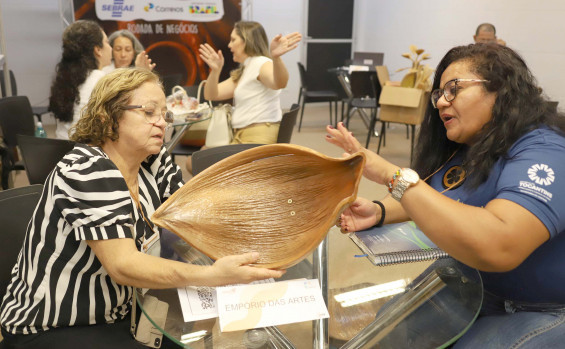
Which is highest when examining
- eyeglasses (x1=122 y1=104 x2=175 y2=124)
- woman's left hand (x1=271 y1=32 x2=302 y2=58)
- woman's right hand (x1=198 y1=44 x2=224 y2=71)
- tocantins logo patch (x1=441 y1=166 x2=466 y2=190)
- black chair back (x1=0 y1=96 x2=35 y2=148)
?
woman's left hand (x1=271 y1=32 x2=302 y2=58)

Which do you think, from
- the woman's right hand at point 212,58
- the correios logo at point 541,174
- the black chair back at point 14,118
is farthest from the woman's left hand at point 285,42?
the correios logo at point 541,174

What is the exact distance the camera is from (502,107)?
4.59 ft

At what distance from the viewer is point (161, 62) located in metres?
7.45

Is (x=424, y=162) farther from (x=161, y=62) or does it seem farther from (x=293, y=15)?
(x=293, y=15)

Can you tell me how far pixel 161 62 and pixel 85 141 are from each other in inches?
248

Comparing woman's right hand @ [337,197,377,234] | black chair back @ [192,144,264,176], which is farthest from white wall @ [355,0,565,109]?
woman's right hand @ [337,197,377,234]

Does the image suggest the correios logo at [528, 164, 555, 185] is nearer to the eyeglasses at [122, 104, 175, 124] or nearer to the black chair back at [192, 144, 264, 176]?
the eyeglasses at [122, 104, 175, 124]

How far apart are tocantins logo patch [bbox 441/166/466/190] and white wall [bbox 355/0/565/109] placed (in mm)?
2518

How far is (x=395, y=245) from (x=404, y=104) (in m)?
3.83

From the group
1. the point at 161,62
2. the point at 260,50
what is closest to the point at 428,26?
the point at 161,62

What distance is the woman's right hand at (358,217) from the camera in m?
1.59

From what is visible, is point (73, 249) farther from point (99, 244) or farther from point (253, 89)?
point (253, 89)

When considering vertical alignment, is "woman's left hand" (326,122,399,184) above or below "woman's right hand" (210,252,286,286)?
above

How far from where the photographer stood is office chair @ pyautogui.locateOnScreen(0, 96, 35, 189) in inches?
128
